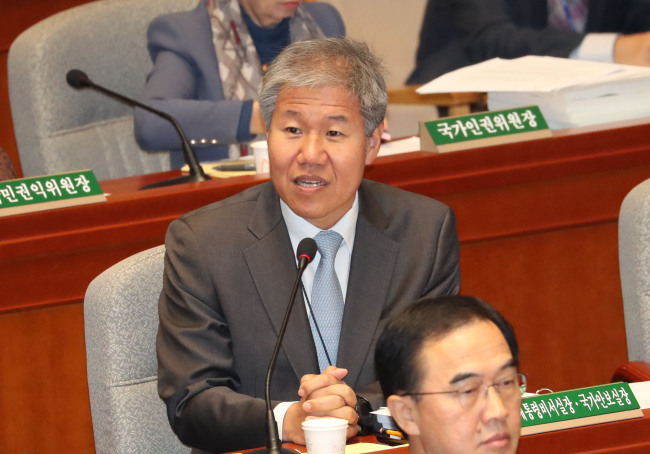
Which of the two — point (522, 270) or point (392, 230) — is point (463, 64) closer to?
point (522, 270)

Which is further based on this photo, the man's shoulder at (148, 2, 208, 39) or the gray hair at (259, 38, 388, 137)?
the man's shoulder at (148, 2, 208, 39)

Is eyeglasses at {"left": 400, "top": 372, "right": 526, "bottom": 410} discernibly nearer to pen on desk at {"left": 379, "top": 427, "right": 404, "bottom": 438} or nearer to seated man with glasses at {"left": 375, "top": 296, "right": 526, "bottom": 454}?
seated man with glasses at {"left": 375, "top": 296, "right": 526, "bottom": 454}

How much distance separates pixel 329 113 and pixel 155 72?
5.36ft

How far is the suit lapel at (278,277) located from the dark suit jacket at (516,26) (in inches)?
94.2

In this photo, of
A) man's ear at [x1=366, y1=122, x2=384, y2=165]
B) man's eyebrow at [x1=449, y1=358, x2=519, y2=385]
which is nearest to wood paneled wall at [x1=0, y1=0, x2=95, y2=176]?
→ man's ear at [x1=366, y1=122, x2=384, y2=165]

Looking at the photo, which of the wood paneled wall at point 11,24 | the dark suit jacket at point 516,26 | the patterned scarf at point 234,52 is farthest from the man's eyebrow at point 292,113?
the wood paneled wall at point 11,24

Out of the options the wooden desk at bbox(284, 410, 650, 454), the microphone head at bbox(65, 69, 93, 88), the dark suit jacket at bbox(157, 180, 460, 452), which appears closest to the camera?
the wooden desk at bbox(284, 410, 650, 454)

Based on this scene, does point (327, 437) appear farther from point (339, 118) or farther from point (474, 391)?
point (339, 118)

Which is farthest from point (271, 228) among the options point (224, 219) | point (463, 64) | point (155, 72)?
point (463, 64)

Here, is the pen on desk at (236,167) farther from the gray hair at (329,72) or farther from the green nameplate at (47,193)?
the gray hair at (329,72)

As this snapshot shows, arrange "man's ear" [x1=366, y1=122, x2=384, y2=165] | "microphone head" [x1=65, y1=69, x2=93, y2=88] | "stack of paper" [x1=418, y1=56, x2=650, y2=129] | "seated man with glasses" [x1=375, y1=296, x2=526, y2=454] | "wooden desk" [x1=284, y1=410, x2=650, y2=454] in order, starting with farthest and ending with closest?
"microphone head" [x1=65, y1=69, x2=93, y2=88], "stack of paper" [x1=418, y1=56, x2=650, y2=129], "man's ear" [x1=366, y1=122, x2=384, y2=165], "wooden desk" [x1=284, y1=410, x2=650, y2=454], "seated man with glasses" [x1=375, y1=296, x2=526, y2=454]

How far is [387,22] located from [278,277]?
3.58 metres

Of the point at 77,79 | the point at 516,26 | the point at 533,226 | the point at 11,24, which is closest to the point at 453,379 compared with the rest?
the point at 533,226

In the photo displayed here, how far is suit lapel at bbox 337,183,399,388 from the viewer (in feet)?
6.79
